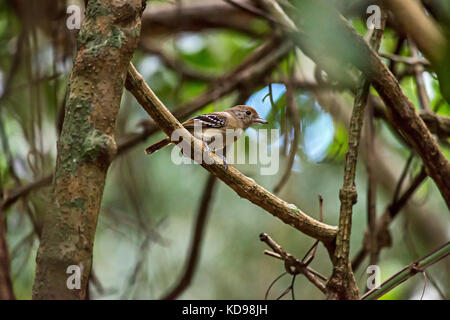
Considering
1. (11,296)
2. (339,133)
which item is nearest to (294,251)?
(339,133)

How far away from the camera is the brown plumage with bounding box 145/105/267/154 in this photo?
123 inches

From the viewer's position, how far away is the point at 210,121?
10.4 feet

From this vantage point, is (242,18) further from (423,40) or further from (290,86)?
(423,40)

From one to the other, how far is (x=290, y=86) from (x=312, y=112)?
1.97 ft

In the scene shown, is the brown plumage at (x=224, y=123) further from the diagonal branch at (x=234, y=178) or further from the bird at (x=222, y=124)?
the diagonal branch at (x=234, y=178)

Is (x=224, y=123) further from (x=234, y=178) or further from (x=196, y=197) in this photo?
(x=196, y=197)

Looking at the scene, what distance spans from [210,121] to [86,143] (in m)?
1.99

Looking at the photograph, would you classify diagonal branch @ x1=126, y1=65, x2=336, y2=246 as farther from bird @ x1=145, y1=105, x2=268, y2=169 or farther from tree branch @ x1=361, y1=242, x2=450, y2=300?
bird @ x1=145, y1=105, x2=268, y2=169

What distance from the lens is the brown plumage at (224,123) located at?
10.3 ft

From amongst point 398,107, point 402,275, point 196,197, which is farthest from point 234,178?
point 196,197

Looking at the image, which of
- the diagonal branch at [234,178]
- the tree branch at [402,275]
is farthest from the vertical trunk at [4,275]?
the tree branch at [402,275]

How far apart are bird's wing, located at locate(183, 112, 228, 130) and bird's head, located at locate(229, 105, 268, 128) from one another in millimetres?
100

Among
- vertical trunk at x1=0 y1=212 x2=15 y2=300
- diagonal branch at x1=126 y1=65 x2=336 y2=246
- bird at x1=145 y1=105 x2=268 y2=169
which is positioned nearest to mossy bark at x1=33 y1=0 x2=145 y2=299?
diagonal branch at x1=126 y1=65 x2=336 y2=246
